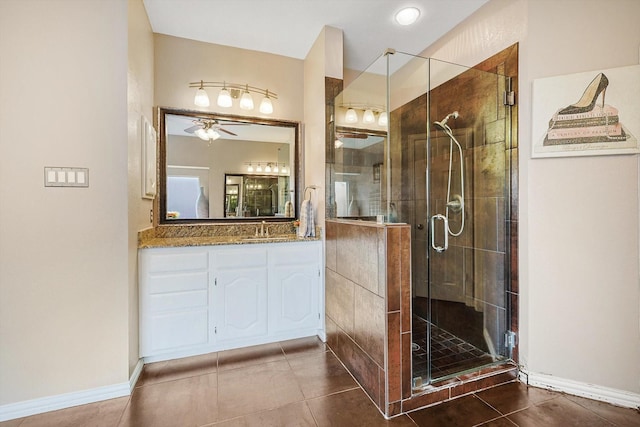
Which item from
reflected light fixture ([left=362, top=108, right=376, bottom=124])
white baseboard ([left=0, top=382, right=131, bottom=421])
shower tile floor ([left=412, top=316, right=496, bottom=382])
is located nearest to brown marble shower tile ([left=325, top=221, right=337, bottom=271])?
shower tile floor ([left=412, top=316, right=496, bottom=382])

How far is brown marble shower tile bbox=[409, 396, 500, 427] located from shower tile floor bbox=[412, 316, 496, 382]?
0.49 feet

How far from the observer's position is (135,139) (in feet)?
6.04

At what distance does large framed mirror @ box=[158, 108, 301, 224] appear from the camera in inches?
98.1

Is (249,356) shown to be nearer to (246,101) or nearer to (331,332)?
(331,332)

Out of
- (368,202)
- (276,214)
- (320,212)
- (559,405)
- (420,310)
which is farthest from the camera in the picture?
(276,214)

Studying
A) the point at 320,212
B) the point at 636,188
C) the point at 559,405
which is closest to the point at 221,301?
the point at 320,212

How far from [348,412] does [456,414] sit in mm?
589

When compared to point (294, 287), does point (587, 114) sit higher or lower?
higher

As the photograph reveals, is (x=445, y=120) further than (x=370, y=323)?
Yes

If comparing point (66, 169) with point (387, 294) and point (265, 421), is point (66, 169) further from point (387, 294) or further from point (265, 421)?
point (387, 294)

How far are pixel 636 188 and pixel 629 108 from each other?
44 centimetres

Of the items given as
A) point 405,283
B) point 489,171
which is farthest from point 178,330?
point 489,171

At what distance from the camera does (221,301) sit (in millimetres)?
2137

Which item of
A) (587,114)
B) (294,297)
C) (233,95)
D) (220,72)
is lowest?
(294,297)
